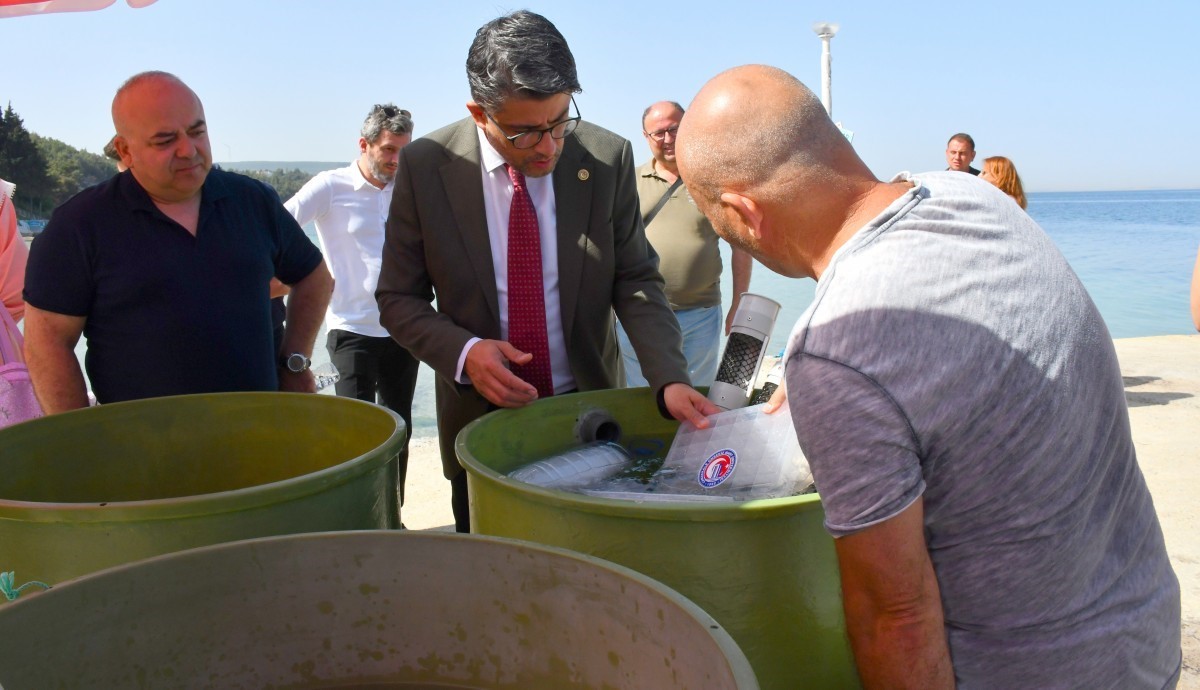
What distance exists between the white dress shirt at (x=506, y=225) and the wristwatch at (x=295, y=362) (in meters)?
0.73

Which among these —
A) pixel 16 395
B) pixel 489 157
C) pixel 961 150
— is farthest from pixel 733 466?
pixel 961 150

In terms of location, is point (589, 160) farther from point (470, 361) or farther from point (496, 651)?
point (496, 651)

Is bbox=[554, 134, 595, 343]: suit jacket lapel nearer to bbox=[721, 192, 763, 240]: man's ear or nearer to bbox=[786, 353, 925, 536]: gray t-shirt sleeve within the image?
bbox=[721, 192, 763, 240]: man's ear

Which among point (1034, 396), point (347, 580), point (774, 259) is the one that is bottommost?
point (347, 580)

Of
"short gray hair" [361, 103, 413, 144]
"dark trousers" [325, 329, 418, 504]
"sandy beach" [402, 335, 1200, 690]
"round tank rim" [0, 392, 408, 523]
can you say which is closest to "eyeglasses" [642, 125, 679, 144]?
"short gray hair" [361, 103, 413, 144]

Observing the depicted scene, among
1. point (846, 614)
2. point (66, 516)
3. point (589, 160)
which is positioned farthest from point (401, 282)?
point (846, 614)

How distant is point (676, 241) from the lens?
4457 millimetres

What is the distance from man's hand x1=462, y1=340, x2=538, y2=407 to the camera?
1.96 meters

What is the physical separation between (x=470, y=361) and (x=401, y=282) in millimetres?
357

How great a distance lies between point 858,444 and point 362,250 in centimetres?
373

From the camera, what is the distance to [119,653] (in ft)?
3.50

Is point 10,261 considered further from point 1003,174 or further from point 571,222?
point 1003,174

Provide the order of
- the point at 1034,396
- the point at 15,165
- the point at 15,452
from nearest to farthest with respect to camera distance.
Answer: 1. the point at 1034,396
2. the point at 15,452
3. the point at 15,165

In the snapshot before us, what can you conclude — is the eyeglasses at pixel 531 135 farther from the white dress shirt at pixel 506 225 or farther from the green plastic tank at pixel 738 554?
the green plastic tank at pixel 738 554
